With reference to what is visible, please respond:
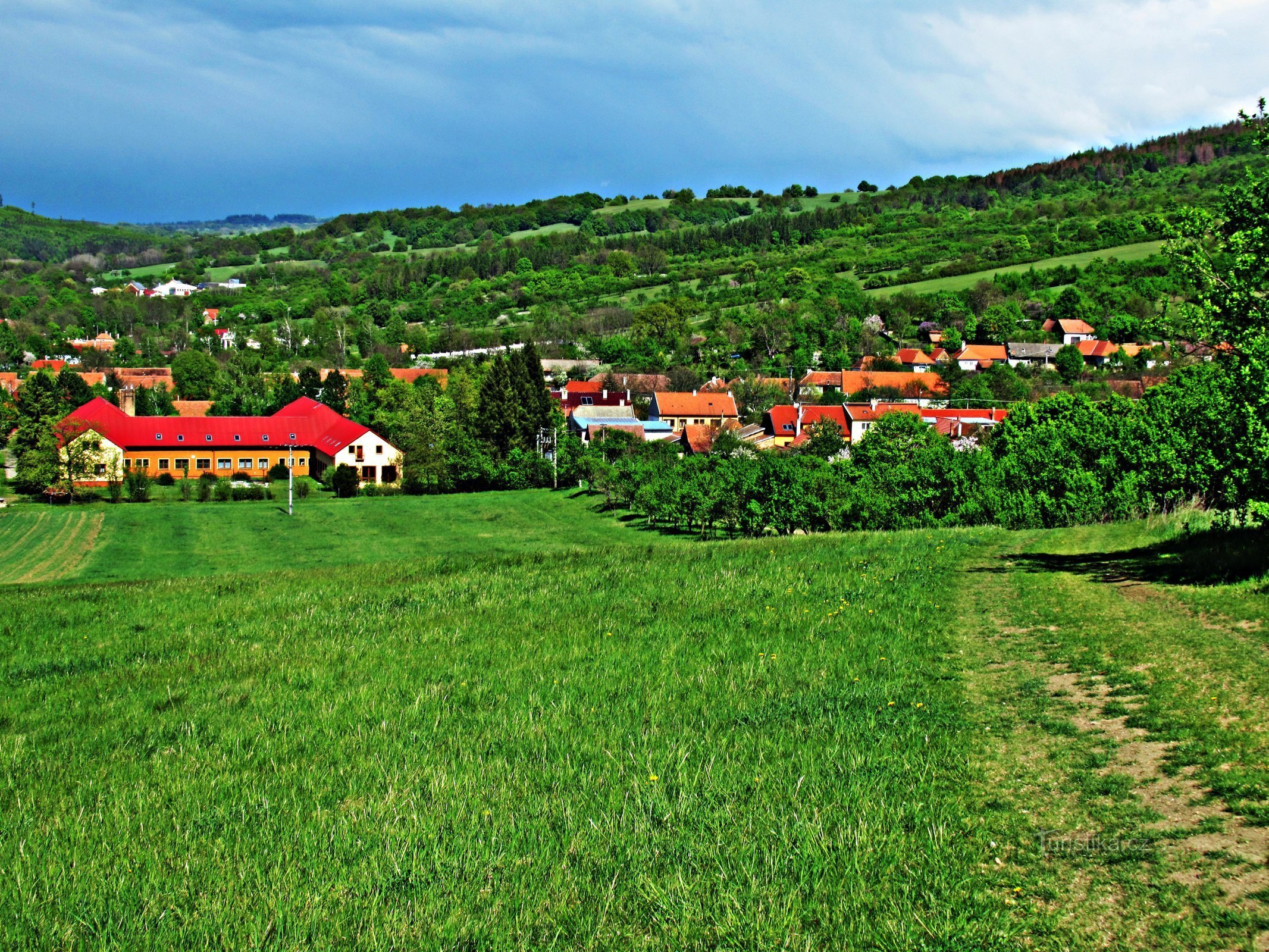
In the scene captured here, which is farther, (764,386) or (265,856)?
(764,386)

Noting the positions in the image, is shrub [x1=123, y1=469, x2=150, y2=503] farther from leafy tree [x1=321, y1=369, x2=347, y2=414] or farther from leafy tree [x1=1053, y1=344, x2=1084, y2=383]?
leafy tree [x1=1053, y1=344, x2=1084, y2=383]

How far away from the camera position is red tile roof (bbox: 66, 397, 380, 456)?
8681 cm

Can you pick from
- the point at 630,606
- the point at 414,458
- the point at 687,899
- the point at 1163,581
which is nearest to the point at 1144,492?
the point at 1163,581

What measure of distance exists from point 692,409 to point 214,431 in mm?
51726

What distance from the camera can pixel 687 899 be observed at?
5.93 m

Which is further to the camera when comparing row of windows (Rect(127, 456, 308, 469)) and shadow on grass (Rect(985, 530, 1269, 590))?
row of windows (Rect(127, 456, 308, 469))

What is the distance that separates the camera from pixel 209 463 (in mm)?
89062

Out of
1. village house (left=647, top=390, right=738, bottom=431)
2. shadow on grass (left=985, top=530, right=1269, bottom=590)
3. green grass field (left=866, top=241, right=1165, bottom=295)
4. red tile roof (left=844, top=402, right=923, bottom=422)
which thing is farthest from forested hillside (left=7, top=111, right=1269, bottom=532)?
red tile roof (left=844, top=402, right=923, bottom=422)

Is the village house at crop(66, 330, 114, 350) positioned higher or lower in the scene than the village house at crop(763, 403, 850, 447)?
higher

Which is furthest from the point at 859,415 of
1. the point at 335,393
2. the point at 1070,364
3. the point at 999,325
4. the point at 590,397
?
the point at 335,393

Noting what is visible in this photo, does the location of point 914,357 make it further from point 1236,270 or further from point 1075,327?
point 1236,270

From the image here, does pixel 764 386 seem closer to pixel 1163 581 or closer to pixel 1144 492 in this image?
pixel 1144 492

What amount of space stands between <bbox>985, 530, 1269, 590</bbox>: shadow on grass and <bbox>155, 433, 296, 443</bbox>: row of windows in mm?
80964

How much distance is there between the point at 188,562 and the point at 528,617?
134 ft
